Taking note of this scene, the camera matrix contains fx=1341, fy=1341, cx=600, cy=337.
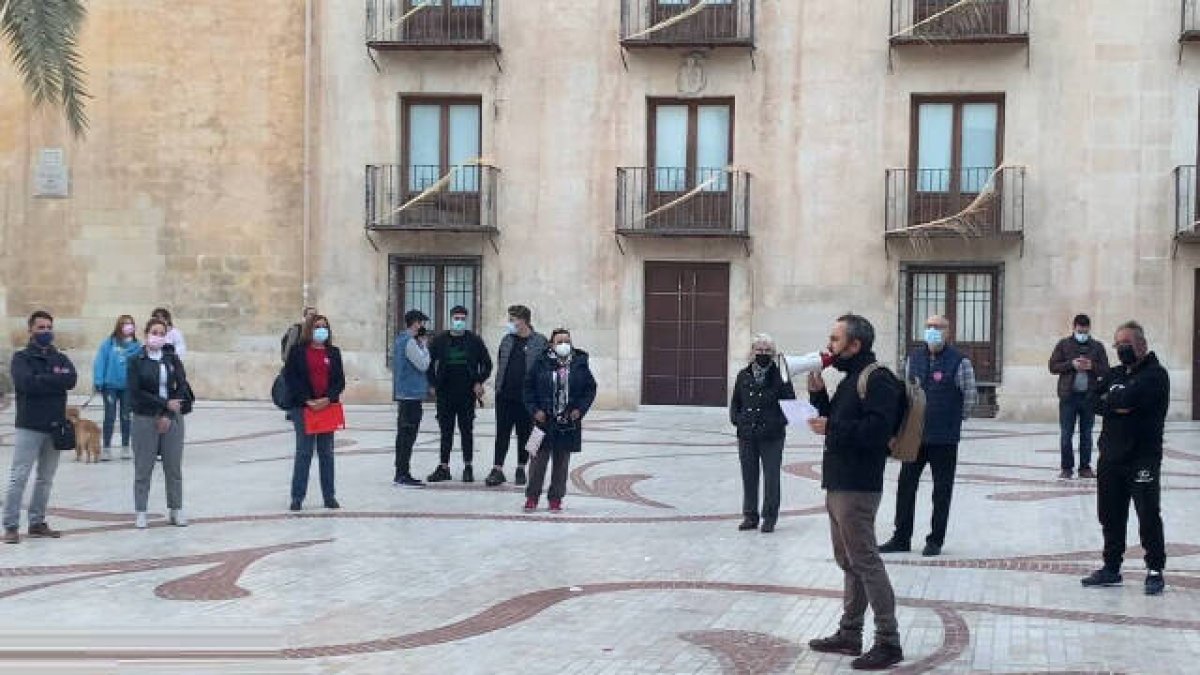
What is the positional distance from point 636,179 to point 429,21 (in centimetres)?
509

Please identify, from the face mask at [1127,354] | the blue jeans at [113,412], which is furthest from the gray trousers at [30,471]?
the face mask at [1127,354]

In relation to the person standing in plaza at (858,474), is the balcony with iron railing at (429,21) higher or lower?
higher

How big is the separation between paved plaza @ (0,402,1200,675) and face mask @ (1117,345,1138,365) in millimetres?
1569

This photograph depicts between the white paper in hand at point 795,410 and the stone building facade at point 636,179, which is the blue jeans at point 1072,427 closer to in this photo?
the white paper in hand at point 795,410

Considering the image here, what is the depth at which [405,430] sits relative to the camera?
14.4 meters

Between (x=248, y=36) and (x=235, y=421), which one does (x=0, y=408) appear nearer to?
(x=235, y=421)

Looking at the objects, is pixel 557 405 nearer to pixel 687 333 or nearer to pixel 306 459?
pixel 306 459

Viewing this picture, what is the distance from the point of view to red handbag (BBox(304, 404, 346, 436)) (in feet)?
41.1

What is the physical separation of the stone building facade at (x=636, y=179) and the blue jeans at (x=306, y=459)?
13231mm

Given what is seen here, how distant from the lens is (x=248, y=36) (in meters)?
26.8

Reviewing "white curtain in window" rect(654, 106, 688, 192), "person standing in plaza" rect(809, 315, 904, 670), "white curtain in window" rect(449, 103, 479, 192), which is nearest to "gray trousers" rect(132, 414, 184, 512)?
"person standing in plaza" rect(809, 315, 904, 670)

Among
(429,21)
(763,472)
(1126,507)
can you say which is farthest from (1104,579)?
(429,21)

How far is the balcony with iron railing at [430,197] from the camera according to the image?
26000 millimetres

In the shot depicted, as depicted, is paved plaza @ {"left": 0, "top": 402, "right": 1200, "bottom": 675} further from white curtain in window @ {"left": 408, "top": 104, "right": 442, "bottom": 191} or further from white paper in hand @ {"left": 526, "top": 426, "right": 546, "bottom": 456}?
white curtain in window @ {"left": 408, "top": 104, "right": 442, "bottom": 191}
